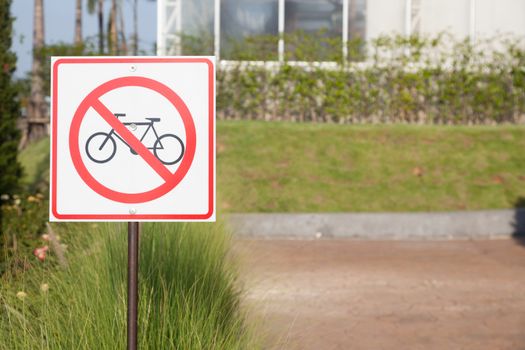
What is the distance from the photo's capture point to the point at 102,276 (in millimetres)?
4734

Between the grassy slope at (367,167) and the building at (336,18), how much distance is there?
436cm

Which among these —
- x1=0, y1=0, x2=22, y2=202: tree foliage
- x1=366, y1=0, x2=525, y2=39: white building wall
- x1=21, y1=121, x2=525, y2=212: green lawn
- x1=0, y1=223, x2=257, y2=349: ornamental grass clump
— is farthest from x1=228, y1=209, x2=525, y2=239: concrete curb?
x1=366, y1=0, x2=525, y2=39: white building wall

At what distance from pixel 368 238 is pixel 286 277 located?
140 inches

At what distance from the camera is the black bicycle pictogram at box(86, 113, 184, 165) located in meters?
3.19

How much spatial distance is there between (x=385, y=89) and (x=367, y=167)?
4.33 metres

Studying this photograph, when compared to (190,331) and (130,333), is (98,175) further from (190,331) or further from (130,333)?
(190,331)

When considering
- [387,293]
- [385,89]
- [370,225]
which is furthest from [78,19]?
[387,293]

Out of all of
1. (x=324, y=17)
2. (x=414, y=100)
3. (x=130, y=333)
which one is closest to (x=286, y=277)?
(x=130, y=333)

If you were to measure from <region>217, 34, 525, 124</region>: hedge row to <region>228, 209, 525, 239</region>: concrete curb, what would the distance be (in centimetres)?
589

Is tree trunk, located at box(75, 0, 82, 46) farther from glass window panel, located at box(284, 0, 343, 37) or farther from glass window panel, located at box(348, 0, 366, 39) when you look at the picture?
glass window panel, located at box(348, 0, 366, 39)

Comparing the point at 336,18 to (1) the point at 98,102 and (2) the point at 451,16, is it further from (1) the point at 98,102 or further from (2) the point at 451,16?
(1) the point at 98,102

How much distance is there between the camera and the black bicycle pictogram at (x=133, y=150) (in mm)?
3188

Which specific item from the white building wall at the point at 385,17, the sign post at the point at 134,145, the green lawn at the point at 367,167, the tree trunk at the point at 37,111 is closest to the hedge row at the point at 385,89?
the white building wall at the point at 385,17

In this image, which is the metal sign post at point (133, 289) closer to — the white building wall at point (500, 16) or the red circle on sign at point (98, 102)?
the red circle on sign at point (98, 102)
